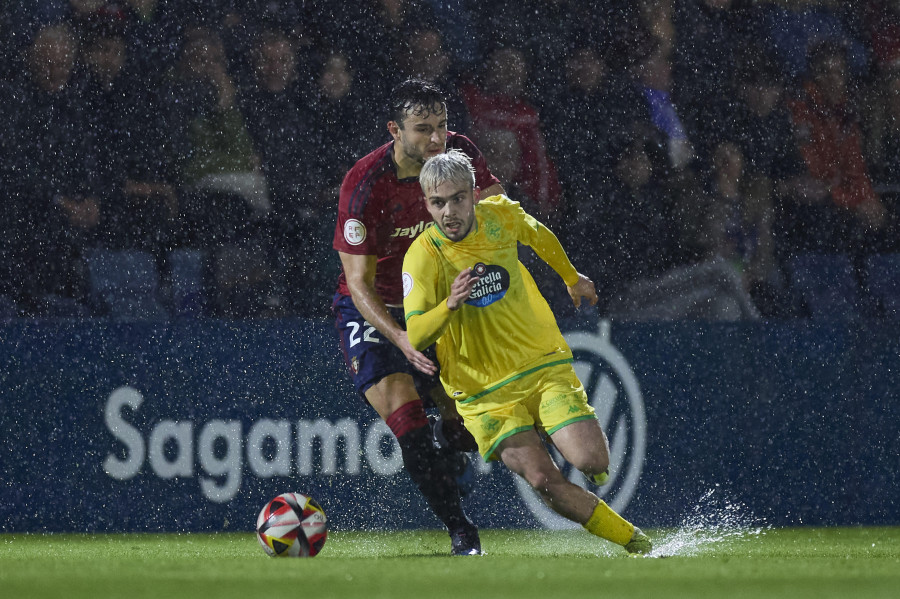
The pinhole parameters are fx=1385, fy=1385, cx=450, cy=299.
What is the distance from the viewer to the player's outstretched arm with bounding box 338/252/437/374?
5.49 m

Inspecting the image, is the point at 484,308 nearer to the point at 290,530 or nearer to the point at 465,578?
the point at 290,530

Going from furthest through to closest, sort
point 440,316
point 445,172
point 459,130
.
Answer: point 459,130 < point 445,172 < point 440,316

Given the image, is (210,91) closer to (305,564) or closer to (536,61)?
(536,61)

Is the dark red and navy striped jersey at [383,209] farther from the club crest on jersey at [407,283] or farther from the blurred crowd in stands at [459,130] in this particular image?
the blurred crowd in stands at [459,130]

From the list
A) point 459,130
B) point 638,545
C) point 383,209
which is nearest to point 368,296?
point 383,209

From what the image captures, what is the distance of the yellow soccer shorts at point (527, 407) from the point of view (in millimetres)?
5219

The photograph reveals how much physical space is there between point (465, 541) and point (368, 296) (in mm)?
1101

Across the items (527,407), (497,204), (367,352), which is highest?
(497,204)

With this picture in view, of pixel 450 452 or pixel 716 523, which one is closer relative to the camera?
pixel 450 452

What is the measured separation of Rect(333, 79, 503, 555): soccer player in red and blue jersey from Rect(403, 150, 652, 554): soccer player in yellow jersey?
419 millimetres

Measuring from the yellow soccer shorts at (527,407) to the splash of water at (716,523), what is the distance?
1.85m

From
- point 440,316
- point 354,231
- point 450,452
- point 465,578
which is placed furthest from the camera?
point 450,452

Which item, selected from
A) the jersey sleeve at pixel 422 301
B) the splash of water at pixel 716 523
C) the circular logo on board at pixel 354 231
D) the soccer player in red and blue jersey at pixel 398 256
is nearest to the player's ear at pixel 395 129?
the soccer player in red and blue jersey at pixel 398 256

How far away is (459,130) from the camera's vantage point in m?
7.93
